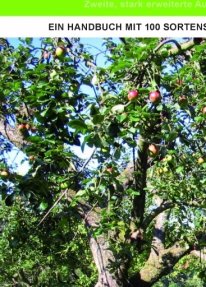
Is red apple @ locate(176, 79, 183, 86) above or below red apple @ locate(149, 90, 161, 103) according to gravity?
above

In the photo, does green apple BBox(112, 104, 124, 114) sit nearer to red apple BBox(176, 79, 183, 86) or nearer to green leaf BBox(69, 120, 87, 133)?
green leaf BBox(69, 120, 87, 133)

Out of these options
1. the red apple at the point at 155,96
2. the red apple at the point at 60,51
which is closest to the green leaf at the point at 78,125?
the red apple at the point at 155,96

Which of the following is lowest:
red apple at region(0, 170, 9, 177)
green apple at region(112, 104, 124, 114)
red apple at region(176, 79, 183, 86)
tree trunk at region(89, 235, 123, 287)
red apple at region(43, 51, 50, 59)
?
tree trunk at region(89, 235, 123, 287)

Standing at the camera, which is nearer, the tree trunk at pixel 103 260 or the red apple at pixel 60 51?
the red apple at pixel 60 51

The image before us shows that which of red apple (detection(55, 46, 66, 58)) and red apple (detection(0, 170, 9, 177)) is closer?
red apple (detection(0, 170, 9, 177))

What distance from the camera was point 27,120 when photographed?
15.0ft

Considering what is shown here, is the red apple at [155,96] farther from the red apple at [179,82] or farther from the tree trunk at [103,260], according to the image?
the tree trunk at [103,260]

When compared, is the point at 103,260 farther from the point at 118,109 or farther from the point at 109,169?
the point at 118,109

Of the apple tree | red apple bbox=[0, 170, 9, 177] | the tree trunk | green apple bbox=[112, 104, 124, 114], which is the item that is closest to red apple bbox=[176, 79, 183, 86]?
the apple tree

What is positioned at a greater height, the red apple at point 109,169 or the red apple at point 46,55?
the red apple at point 46,55

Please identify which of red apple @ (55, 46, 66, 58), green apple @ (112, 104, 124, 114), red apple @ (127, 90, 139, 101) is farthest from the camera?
red apple @ (55, 46, 66, 58)

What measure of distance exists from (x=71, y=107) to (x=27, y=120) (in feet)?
4.09

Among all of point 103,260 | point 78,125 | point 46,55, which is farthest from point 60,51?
point 103,260
